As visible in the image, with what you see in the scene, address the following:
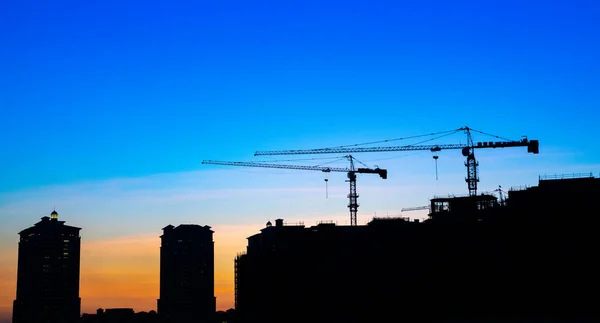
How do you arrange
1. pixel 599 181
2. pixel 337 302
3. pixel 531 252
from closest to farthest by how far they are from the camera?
pixel 599 181, pixel 531 252, pixel 337 302

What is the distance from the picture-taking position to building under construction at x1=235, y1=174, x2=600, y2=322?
172 m

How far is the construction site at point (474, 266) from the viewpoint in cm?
17210

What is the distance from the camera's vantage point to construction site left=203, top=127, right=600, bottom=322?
172100 mm

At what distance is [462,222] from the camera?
192 m

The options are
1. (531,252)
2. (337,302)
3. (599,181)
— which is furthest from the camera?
(337,302)

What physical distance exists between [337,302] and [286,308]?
52.1ft

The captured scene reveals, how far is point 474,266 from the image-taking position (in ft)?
616

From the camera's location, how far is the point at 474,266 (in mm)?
187750

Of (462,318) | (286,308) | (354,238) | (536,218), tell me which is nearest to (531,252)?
(536,218)

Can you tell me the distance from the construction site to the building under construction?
0.26 meters

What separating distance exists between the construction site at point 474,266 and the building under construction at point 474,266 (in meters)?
0.26

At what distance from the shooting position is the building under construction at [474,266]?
172000 millimetres

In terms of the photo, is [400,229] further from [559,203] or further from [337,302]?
[559,203]

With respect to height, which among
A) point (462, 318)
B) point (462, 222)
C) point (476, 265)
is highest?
point (462, 222)
